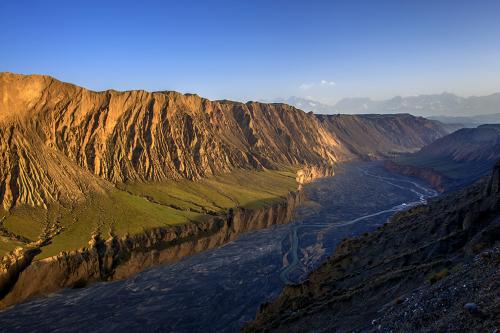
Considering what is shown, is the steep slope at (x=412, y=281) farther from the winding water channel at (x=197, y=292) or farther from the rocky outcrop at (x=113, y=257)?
the rocky outcrop at (x=113, y=257)

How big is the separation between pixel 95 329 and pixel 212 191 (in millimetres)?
98393

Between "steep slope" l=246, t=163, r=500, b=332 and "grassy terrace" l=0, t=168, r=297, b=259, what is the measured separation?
213ft

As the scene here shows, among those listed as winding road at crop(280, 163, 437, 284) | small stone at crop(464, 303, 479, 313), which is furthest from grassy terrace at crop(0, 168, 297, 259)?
small stone at crop(464, 303, 479, 313)

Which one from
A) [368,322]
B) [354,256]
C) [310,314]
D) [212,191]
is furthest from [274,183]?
[368,322]

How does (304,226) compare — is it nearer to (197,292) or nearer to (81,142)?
(197,292)

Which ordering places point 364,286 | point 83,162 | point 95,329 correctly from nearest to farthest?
point 364,286, point 95,329, point 83,162

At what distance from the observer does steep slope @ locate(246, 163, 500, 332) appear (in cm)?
2367

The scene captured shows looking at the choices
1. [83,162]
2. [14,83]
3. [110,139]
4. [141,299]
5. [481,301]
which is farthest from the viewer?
[110,139]

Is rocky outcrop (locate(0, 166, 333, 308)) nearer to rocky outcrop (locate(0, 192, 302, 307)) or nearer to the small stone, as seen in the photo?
rocky outcrop (locate(0, 192, 302, 307))

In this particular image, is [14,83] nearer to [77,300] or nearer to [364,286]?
[77,300]

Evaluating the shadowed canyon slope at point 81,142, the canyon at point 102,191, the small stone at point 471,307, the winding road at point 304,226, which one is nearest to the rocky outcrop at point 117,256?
the canyon at point 102,191

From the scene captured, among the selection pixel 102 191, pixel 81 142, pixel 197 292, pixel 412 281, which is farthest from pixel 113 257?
pixel 412 281

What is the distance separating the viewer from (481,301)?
22.0 m

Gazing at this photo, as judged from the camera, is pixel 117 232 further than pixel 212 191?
No
